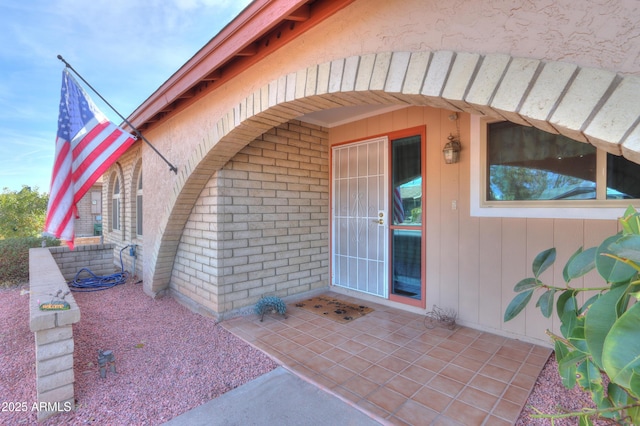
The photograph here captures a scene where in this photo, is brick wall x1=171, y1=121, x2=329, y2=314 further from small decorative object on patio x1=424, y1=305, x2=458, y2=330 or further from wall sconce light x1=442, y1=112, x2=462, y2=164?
wall sconce light x1=442, y1=112, x2=462, y2=164

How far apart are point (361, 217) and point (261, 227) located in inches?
60.2

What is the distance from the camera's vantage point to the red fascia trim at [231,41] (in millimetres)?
2225

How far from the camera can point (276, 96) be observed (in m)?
2.60

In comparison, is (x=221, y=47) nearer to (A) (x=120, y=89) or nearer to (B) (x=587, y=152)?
(B) (x=587, y=152)

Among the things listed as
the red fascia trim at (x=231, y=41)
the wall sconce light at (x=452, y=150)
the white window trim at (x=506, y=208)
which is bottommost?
the white window trim at (x=506, y=208)

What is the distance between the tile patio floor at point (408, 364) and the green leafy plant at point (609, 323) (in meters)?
1.30

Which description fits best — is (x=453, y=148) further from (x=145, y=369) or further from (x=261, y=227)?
(x=145, y=369)

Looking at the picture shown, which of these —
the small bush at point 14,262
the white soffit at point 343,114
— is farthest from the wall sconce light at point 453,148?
the small bush at point 14,262

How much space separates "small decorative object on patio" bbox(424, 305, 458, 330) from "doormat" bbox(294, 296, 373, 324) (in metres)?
0.78

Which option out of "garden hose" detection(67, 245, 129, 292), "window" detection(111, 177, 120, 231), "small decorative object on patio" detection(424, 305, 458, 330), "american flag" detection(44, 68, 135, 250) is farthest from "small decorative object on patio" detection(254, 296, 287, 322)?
"window" detection(111, 177, 120, 231)

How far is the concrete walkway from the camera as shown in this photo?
1.99 m

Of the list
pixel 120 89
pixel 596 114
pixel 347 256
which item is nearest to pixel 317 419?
pixel 596 114

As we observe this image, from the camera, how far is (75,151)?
Result: 3.21 metres

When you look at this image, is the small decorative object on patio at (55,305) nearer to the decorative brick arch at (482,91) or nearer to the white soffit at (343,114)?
the decorative brick arch at (482,91)
